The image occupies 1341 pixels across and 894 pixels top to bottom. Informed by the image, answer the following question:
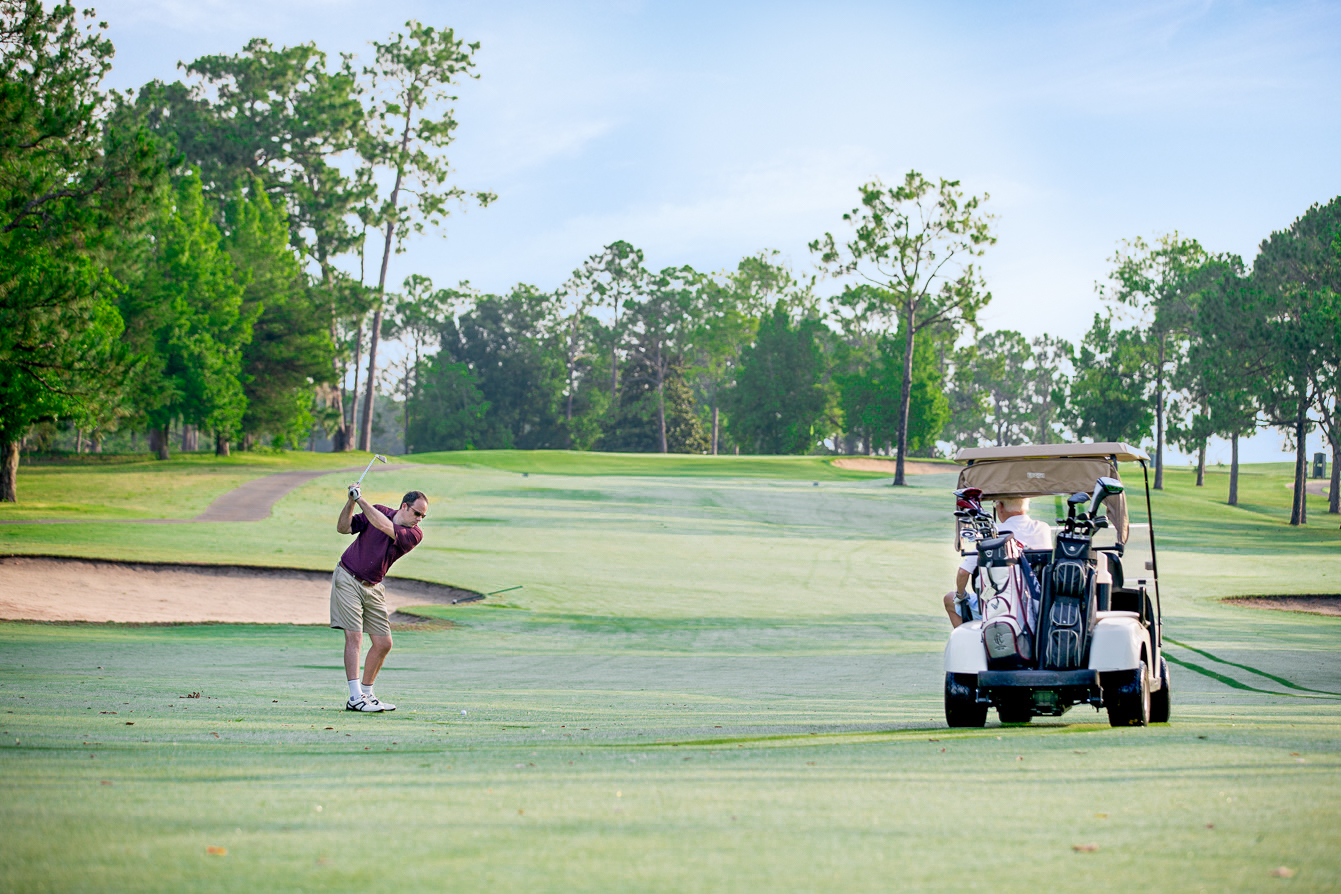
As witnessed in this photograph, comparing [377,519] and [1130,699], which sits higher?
[377,519]

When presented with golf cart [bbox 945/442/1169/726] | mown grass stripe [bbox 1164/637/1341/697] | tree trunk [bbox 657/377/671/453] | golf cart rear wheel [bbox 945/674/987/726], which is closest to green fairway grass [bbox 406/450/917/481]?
tree trunk [bbox 657/377/671/453]

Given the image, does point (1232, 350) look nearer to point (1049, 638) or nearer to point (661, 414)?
point (1049, 638)

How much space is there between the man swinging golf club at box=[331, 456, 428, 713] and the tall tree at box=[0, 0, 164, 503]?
23394 mm

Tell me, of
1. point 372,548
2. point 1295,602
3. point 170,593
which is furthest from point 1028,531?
point 1295,602

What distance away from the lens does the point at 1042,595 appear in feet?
26.5

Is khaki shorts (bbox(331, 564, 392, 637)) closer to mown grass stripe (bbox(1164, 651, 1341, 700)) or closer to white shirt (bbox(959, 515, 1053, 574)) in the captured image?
white shirt (bbox(959, 515, 1053, 574))

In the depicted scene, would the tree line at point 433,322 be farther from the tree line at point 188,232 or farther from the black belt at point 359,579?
the black belt at point 359,579

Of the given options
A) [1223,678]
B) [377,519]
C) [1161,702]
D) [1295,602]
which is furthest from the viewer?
[1295,602]

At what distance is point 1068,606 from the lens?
795 cm

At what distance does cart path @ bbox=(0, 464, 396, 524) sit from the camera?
99.2ft

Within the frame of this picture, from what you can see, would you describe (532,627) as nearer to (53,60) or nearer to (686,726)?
(686,726)

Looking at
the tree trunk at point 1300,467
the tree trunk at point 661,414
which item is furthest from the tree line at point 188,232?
the tree trunk at point 1300,467

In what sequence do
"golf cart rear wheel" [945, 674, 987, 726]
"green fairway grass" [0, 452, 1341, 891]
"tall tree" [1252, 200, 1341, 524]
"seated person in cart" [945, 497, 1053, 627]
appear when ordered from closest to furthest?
"green fairway grass" [0, 452, 1341, 891] < "golf cart rear wheel" [945, 674, 987, 726] < "seated person in cart" [945, 497, 1053, 627] < "tall tree" [1252, 200, 1341, 524]

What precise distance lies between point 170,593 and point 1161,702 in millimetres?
19073
